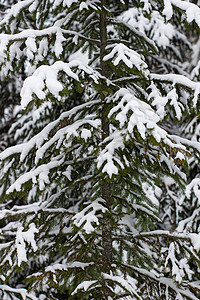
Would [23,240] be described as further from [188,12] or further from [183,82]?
[188,12]

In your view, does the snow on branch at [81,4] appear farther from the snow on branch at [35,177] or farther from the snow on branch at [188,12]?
the snow on branch at [35,177]

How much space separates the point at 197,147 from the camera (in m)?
3.44

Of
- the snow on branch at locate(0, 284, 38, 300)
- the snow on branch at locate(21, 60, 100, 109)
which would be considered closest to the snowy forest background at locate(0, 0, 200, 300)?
the snow on branch at locate(21, 60, 100, 109)

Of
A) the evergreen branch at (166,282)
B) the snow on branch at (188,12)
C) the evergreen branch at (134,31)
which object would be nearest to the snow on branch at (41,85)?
the snow on branch at (188,12)

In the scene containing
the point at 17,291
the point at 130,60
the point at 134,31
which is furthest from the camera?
the point at 17,291

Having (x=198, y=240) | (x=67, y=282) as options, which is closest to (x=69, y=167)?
(x=67, y=282)

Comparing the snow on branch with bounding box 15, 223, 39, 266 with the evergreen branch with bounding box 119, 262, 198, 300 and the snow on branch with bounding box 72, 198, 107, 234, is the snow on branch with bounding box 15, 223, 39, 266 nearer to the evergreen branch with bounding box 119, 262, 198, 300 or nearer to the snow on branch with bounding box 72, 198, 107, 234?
the snow on branch with bounding box 72, 198, 107, 234

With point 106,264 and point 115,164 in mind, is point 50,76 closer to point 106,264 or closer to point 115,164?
point 115,164

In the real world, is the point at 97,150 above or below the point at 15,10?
below

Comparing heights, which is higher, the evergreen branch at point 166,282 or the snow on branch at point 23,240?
the snow on branch at point 23,240

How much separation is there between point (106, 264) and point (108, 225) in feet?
1.27

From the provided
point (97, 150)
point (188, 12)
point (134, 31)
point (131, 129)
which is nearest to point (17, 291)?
point (97, 150)

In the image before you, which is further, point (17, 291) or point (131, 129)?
point (17, 291)

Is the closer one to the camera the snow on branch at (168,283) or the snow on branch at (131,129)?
the snow on branch at (131,129)
